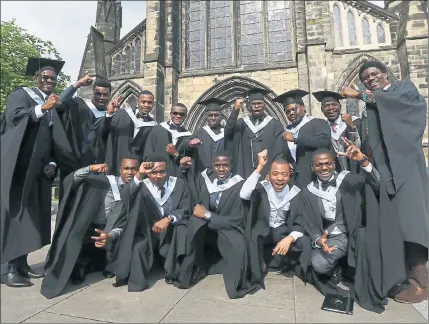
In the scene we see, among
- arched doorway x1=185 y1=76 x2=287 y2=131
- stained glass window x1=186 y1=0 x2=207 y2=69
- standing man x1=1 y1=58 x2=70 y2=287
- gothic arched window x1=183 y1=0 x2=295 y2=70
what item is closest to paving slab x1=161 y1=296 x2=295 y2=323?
standing man x1=1 y1=58 x2=70 y2=287

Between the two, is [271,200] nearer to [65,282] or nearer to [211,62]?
[65,282]

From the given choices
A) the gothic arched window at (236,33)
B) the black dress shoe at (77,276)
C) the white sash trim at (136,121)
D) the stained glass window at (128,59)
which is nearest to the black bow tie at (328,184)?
the white sash trim at (136,121)

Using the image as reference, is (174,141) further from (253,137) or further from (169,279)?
(169,279)

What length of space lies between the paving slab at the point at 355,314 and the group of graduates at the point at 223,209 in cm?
12

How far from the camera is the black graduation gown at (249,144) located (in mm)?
4523

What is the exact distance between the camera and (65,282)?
2.96 meters

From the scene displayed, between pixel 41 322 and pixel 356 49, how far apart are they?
12.9 meters

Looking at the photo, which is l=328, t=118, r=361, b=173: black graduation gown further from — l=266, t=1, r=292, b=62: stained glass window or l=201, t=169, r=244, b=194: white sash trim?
l=266, t=1, r=292, b=62: stained glass window

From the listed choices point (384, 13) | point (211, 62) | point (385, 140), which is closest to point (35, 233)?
point (385, 140)

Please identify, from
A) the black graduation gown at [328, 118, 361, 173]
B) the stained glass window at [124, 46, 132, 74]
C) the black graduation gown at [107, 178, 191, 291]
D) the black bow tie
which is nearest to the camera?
the black graduation gown at [107, 178, 191, 291]

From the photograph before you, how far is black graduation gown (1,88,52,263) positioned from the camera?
2951mm

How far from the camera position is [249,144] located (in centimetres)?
462

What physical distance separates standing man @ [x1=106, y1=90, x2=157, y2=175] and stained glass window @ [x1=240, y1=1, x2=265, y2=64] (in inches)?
392

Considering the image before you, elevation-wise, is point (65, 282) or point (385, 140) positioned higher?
point (385, 140)
